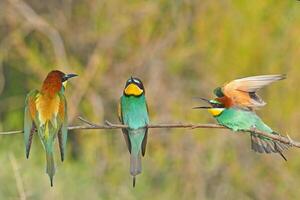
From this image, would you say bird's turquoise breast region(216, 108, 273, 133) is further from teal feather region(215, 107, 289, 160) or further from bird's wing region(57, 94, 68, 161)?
bird's wing region(57, 94, 68, 161)

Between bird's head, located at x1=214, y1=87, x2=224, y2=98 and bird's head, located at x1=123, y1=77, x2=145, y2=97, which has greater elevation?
bird's head, located at x1=123, y1=77, x2=145, y2=97

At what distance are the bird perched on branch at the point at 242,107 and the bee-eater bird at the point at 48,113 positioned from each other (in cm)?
34

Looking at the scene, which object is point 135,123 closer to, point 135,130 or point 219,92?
point 135,130

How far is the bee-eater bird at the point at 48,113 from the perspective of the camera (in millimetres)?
2566

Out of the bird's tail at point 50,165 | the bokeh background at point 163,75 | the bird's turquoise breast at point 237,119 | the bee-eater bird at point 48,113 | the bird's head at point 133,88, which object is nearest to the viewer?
the bird's tail at point 50,165

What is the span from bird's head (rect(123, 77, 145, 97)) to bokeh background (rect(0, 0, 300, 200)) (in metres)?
2.56

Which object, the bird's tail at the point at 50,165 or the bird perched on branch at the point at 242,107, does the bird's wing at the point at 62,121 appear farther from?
the bird perched on branch at the point at 242,107

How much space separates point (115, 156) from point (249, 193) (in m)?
1.00

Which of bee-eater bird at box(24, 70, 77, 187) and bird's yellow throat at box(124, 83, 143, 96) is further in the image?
bird's yellow throat at box(124, 83, 143, 96)

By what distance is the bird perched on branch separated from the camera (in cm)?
258

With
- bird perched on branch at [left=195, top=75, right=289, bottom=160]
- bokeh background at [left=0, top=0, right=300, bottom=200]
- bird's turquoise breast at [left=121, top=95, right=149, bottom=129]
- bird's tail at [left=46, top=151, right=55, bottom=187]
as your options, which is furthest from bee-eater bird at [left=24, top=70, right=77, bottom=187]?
bokeh background at [left=0, top=0, right=300, bottom=200]

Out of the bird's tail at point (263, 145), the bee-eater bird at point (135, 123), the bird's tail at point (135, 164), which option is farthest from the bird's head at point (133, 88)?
the bird's tail at point (263, 145)

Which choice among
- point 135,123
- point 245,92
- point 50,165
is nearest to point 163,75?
point 135,123

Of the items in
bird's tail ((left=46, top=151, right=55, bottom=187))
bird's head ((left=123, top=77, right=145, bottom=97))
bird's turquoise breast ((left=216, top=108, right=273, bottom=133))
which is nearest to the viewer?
bird's tail ((left=46, top=151, right=55, bottom=187))
